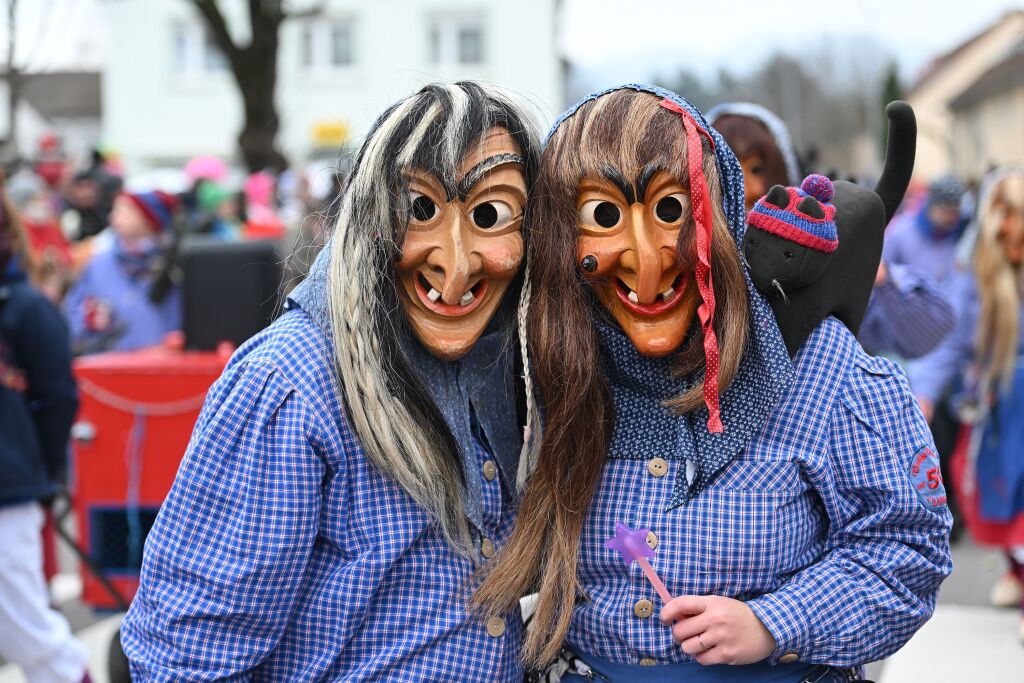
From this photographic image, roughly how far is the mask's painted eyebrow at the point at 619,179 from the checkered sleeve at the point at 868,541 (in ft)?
1.57

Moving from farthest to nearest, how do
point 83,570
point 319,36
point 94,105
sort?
point 94,105, point 319,36, point 83,570

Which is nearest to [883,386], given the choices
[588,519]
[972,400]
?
[588,519]

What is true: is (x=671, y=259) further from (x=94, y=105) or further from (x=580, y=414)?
(x=94, y=105)

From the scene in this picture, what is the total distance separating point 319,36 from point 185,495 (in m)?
22.9

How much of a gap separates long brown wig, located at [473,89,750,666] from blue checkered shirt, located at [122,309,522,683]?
0.09m

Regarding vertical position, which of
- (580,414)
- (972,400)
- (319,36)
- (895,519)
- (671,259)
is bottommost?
(972,400)

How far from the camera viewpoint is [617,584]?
1.91 metres

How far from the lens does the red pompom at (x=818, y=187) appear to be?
2010mm

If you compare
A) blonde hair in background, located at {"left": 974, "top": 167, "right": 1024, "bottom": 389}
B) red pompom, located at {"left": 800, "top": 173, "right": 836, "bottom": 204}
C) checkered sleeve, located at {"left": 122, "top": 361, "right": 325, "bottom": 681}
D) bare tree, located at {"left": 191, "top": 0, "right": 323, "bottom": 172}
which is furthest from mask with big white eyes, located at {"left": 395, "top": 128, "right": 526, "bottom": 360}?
bare tree, located at {"left": 191, "top": 0, "right": 323, "bottom": 172}

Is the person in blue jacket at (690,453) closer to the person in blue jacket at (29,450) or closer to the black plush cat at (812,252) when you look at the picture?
the black plush cat at (812,252)

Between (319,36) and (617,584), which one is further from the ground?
(319,36)

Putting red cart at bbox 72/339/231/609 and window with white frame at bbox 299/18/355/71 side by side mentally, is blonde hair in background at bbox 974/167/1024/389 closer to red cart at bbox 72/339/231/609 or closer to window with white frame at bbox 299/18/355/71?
red cart at bbox 72/339/231/609

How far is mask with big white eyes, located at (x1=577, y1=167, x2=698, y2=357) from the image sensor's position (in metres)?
1.88

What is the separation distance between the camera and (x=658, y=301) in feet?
6.32
